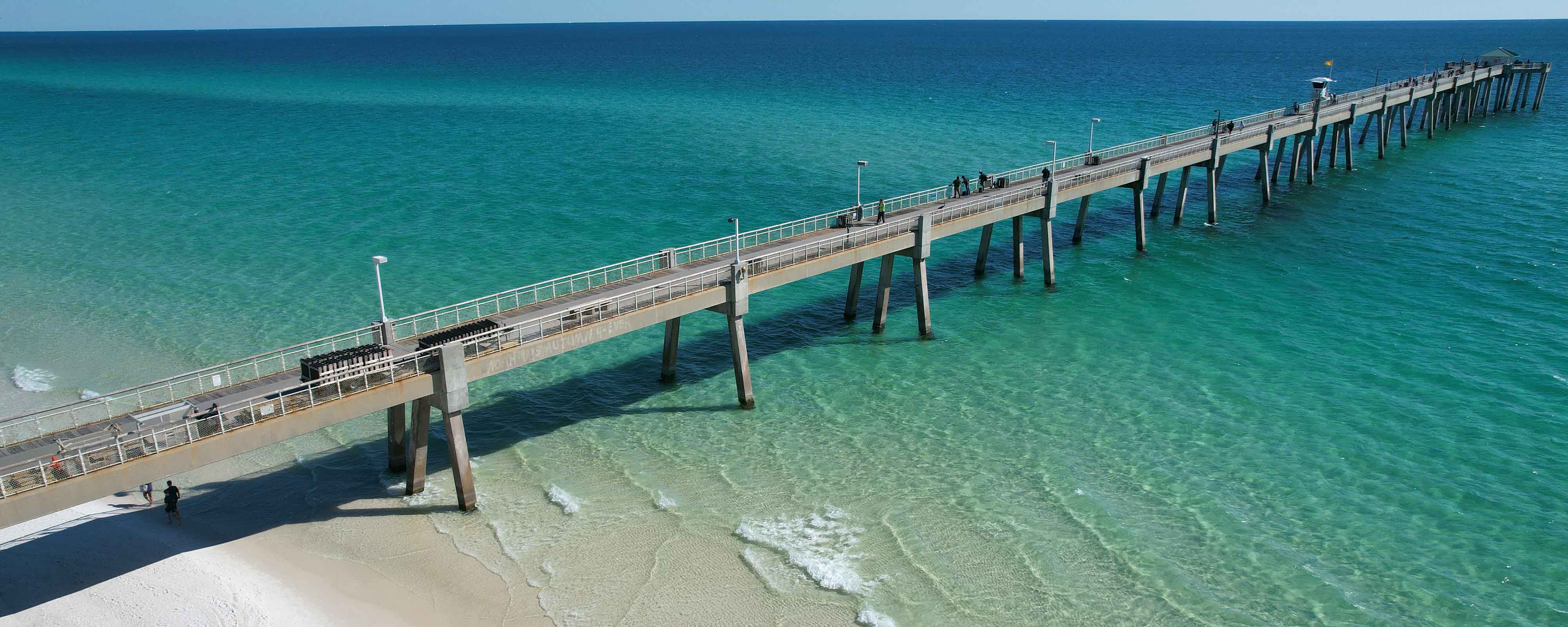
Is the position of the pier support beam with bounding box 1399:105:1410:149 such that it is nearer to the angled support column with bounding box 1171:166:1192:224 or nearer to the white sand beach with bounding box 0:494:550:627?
the angled support column with bounding box 1171:166:1192:224

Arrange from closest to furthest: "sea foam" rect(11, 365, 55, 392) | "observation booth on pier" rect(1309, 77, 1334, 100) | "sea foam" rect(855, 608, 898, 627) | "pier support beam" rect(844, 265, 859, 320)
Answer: "sea foam" rect(855, 608, 898, 627) < "sea foam" rect(11, 365, 55, 392) < "pier support beam" rect(844, 265, 859, 320) < "observation booth on pier" rect(1309, 77, 1334, 100)

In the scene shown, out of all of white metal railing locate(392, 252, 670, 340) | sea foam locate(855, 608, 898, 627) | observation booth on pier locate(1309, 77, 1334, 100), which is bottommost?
sea foam locate(855, 608, 898, 627)

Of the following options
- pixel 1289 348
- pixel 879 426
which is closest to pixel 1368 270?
pixel 1289 348

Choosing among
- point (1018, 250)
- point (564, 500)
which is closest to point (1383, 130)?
point (1018, 250)

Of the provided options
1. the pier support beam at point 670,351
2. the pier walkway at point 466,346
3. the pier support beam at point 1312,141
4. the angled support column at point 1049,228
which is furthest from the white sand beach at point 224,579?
the pier support beam at point 1312,141

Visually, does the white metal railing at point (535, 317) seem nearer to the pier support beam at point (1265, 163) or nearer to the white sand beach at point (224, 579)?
the white sand beach at point (224, 579)

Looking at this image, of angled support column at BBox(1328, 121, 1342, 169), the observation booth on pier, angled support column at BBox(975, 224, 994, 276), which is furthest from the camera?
angled support column at BBox(1328, 121, 1342, 169)

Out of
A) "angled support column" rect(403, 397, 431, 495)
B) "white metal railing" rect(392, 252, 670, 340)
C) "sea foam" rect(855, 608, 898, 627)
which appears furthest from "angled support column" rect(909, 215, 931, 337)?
"angled support column" rect(403, 397, 431, 495)

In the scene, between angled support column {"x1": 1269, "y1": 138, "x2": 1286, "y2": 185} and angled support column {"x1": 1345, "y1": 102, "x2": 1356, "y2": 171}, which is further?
angled support column {"x1": 1345, "y1": 102, "x2": 1356, "y2": 171}

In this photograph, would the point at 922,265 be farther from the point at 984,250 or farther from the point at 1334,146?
the point at 1334,146
